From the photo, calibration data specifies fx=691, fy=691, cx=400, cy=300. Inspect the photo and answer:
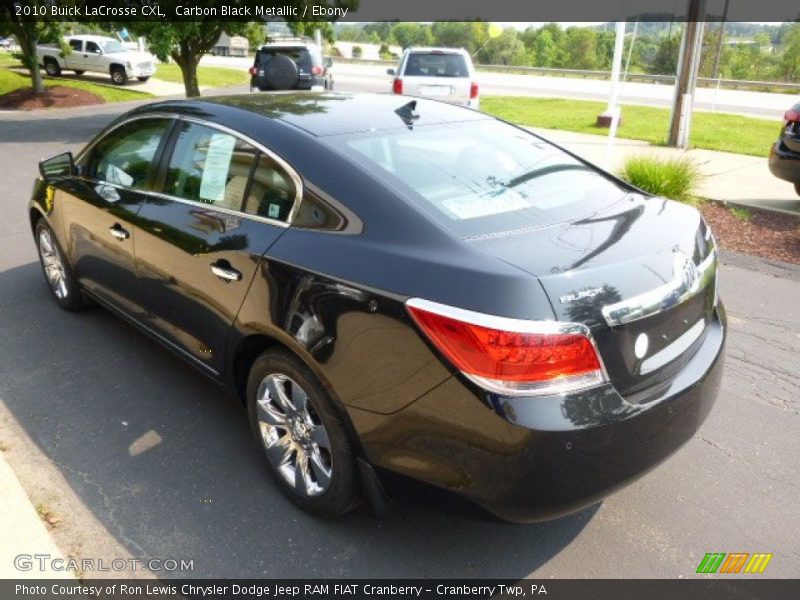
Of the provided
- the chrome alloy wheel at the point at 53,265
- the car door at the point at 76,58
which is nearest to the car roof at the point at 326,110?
the chrome alloy wheel at the point at 53,265

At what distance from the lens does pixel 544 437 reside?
213 cm

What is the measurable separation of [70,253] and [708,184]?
26.1 feet

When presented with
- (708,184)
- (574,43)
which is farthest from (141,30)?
(574,43)

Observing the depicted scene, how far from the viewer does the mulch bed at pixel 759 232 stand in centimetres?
650

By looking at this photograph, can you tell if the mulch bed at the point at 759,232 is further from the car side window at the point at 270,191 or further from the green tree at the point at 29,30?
the green tree at the point at 29,30

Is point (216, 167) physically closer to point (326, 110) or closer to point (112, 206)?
point (326, 110)

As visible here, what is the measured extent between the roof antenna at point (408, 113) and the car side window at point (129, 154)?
1269 mm

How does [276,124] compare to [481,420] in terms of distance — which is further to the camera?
[276,124]

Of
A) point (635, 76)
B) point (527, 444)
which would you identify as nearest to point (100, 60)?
point (635, 76)

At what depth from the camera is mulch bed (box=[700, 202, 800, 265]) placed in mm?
6496

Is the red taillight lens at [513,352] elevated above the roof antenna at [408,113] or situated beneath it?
situated beneath

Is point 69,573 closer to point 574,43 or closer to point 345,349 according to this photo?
point 345,349

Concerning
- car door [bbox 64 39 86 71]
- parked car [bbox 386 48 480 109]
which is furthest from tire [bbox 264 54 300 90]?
car door [bbox 64 39 86 71]

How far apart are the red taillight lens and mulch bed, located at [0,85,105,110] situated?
2125 centimetres
